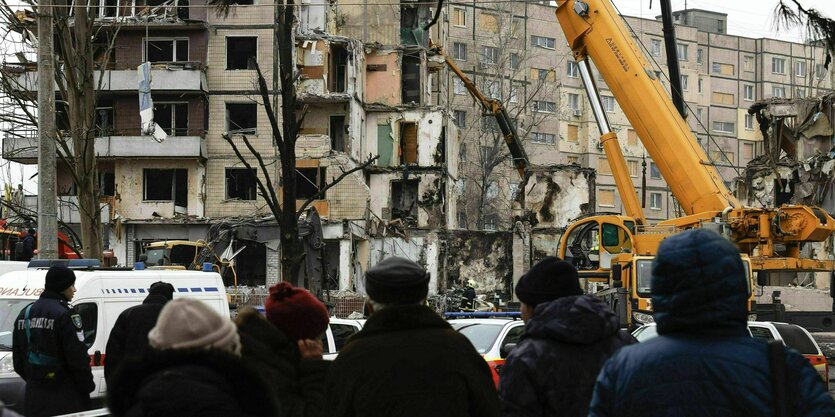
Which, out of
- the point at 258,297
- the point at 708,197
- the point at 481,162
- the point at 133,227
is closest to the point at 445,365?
the point at 708,197

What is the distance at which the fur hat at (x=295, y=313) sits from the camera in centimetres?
502

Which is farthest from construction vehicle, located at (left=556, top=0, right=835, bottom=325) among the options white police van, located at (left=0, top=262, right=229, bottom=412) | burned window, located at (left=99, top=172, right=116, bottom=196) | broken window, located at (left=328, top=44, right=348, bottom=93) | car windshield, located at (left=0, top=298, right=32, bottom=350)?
burned window, located at (left=99, top=172, right=116, bottom=196)

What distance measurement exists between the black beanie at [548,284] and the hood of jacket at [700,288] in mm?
2202

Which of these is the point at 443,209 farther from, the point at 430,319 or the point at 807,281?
the point at 430,319

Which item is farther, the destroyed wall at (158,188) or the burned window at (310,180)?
the burned window at (310,180)

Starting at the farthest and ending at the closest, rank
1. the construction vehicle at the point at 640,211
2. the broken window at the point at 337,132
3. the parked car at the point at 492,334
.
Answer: the broken window at the point at 337,132
the construction vehicle at the point at 640,211
the parked car at the point at 492,334

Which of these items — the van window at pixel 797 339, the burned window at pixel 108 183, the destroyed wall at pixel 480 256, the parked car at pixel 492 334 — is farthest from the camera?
the destroyed wall at pixel 480 256

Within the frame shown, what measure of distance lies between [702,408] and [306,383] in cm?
196

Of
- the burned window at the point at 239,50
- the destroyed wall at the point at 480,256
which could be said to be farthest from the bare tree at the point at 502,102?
the burned window at the point at 239,50

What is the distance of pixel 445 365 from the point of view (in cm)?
463

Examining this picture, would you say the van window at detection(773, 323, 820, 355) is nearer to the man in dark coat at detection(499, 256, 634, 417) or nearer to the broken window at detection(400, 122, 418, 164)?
the man in dark coat at detection(499, 256, 634, 417)

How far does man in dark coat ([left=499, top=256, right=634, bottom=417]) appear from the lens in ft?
17.4

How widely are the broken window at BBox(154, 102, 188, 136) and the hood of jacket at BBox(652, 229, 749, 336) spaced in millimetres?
46479

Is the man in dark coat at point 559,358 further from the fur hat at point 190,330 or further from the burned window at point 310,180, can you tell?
the burned window at point 310,180
